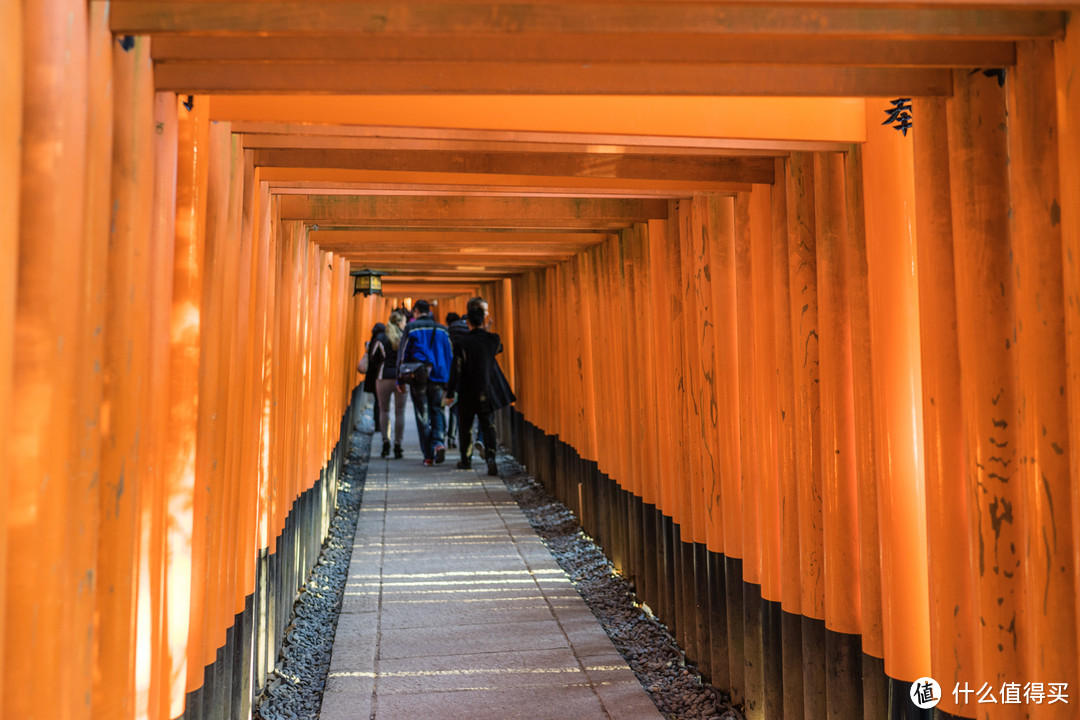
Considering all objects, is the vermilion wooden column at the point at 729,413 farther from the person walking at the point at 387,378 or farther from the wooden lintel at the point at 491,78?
the person walking at the point at 387,378

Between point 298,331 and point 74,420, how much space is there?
12.6 ft

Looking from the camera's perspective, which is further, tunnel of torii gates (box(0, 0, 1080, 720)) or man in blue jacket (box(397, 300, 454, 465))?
man in blue jacket (box(397, 300, 454, 465))

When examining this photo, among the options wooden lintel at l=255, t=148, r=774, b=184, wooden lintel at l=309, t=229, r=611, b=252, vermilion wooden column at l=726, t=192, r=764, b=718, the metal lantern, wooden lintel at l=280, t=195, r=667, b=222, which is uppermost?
the metal lantern

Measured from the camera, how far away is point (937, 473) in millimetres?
2275

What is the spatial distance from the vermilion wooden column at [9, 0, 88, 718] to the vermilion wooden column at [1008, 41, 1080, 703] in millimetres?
1892

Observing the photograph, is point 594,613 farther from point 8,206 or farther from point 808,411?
point 8,206

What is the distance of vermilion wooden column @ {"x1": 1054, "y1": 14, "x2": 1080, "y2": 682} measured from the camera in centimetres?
177

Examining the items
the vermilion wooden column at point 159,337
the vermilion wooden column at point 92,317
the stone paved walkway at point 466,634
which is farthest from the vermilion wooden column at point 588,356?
the vermilion wooden column at point 92,317

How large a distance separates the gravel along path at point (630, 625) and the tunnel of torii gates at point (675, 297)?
0.51ft

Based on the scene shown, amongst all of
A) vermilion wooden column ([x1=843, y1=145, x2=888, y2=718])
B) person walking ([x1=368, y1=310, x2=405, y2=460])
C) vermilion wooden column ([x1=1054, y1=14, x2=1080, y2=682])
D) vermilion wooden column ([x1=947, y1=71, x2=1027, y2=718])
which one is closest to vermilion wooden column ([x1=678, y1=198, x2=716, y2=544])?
vermilion wooden column ([x1=843, y1=145, x2=888, y2=718])

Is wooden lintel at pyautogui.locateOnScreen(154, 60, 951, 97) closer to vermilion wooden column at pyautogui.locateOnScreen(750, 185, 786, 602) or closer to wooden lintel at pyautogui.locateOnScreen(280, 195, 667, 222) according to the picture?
vermilion wooden column at pyautogui.locateOnScreen(750, 185, 786, 602)

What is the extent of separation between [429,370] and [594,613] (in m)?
5.77

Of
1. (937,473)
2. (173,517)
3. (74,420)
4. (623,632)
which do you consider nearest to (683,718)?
(623,632)

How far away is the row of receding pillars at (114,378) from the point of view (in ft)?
4.65
